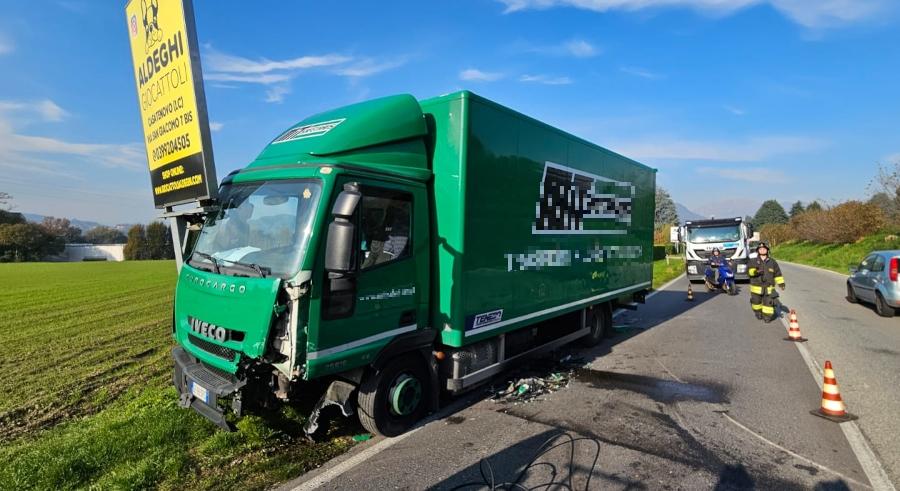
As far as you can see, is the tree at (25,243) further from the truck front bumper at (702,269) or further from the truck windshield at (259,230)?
the truck windshield at (259,230)

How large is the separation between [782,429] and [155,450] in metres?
5.54

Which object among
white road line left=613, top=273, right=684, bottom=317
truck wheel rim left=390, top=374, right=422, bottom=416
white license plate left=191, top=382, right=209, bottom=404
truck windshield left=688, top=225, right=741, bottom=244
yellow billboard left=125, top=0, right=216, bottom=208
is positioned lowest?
white road line left=613, top=273, right=684, bottom=317

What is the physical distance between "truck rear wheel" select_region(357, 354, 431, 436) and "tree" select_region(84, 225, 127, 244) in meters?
129

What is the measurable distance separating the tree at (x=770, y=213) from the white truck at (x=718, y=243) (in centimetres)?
11014

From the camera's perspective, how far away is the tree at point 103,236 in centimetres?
11069

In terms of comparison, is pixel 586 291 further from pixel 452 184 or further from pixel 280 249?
pixel 280 249

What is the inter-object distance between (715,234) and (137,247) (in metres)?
86.4

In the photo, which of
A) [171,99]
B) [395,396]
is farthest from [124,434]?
[171,99]

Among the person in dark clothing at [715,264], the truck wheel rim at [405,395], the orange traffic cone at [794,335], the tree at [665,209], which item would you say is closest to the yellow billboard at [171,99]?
the truck wheel rim at [405,395]

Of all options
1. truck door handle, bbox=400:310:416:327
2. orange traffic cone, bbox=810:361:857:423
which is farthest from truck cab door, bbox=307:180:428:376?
orange traffic cone, bbox=810:361:857:423

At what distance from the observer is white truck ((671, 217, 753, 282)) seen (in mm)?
17922

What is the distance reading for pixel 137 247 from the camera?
79.4 meters

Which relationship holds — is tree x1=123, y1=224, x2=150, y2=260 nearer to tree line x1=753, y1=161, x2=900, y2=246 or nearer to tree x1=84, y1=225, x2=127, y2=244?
tree x1=84, y1=225, x2=127, y2=244

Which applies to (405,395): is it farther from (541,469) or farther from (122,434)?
(122,434)
